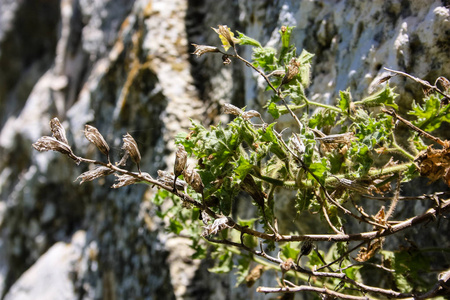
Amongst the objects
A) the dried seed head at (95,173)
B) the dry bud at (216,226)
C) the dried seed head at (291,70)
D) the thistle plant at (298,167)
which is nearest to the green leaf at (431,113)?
the thistle plant at (298,167)

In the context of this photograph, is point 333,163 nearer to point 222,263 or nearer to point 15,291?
point 222,263

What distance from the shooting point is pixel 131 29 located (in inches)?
99.1

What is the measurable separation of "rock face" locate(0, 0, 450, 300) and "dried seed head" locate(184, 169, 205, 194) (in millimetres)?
588

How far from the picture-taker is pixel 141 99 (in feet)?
7.11

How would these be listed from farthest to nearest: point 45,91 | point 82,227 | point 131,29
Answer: point 45,91 < point 82,227 < point 131,29

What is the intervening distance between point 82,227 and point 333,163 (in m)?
2.18

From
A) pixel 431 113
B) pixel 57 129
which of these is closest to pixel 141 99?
pixel 57 129

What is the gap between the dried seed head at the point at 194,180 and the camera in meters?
0.88

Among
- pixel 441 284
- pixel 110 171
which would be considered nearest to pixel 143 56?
pixel 110 171

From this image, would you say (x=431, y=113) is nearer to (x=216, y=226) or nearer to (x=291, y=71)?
(x=291, y=71)

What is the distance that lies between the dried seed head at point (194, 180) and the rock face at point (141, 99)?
0.59 metres

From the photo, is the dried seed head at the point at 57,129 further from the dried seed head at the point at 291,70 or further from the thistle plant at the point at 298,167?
the dried seed head at the point at 291,70

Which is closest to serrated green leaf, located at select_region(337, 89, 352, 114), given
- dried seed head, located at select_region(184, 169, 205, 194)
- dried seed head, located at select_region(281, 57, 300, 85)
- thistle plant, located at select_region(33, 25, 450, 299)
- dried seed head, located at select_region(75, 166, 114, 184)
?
thistle plant, located at select_region(33, 25, 450, 299)

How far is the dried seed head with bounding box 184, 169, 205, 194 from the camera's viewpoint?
2.87 ft
